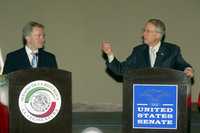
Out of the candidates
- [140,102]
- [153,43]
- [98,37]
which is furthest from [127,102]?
[98,37]

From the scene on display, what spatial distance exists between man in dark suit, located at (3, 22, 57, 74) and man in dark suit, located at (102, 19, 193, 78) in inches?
24.1

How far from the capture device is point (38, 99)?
4742 millimetres

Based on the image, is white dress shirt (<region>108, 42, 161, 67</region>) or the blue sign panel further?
white dress shirt (<region>108, 42, 161, 67</region>)

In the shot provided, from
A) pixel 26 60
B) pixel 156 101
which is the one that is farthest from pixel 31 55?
pixel 156 101

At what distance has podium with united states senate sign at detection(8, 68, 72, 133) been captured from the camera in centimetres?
473

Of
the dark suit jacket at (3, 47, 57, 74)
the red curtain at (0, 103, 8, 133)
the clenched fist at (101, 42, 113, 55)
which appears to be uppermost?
the clenched fist at (101, 42, 113, 55)

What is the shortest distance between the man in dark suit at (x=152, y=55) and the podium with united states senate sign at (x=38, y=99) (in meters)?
0.76

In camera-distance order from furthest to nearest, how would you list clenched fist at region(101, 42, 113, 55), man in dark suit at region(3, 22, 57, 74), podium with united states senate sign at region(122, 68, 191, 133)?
man in dark suit at region(3, 22, 57, 74), clenched fist at region(101, 42, 113, 55), podium with united states senate sign at region(122, 68, 191, 133)

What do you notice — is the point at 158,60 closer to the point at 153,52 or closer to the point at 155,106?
the point at 153,52

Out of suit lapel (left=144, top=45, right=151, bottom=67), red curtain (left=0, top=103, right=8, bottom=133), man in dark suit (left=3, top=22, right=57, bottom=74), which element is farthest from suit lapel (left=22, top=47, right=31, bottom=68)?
suit lapel (left=144, top=45, right=151, bottom=67)

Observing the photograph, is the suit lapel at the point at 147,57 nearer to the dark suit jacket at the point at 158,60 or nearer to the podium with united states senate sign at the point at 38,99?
the dark suit jacket at the point at 158,60

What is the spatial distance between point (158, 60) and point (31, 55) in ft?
4.18

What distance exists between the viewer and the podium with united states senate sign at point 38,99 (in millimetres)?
4730

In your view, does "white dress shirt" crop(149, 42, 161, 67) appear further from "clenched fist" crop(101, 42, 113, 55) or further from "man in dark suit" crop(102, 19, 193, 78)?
"clenched fist" crop(101, 42, 113, 55)
